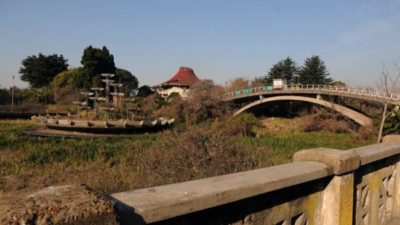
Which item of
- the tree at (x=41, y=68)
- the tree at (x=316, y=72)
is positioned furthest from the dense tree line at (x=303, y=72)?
the tree at (x=41, y=68)

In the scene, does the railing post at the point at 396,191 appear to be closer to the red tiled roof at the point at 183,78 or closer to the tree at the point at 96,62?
the tree at the point at 96,62

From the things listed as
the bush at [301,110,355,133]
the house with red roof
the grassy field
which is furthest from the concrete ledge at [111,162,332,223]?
the house with red roof

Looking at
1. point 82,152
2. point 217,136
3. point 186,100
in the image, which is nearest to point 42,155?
point 82,152

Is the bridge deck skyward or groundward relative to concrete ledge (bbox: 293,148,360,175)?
groundward

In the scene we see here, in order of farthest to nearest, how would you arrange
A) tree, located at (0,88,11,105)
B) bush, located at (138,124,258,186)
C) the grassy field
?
tree, located at (0,88,11,105)
the grassy field
bush, located at (138,124,258,186)

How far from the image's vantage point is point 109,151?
59.2 ft

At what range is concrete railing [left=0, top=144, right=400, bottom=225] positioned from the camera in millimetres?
1643

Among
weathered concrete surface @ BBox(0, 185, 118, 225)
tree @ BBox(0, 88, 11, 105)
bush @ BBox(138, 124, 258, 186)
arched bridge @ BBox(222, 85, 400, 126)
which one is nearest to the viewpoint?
weathered concrete surface @ BBox(0, 185, 118, 225)

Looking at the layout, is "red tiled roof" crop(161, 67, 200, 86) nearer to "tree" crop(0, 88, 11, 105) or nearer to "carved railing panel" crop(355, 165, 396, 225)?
"tree" crop(0, 88, 11, 105)

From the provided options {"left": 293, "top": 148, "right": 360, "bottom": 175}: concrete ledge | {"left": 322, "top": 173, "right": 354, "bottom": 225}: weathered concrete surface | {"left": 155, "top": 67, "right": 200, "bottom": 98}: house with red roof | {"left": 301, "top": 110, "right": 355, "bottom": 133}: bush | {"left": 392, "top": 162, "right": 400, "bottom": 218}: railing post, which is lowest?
{"left": 301, "top": 110, "right": 355, "bottom": 133}: bush

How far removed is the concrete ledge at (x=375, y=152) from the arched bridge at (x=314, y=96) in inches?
1038

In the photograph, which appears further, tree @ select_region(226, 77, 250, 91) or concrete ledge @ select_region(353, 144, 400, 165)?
tree @ select_region(226, 77, 250, 91)

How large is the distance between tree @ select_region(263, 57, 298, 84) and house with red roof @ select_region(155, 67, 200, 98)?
15708 millimetres

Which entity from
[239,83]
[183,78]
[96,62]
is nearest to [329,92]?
[239,83]
